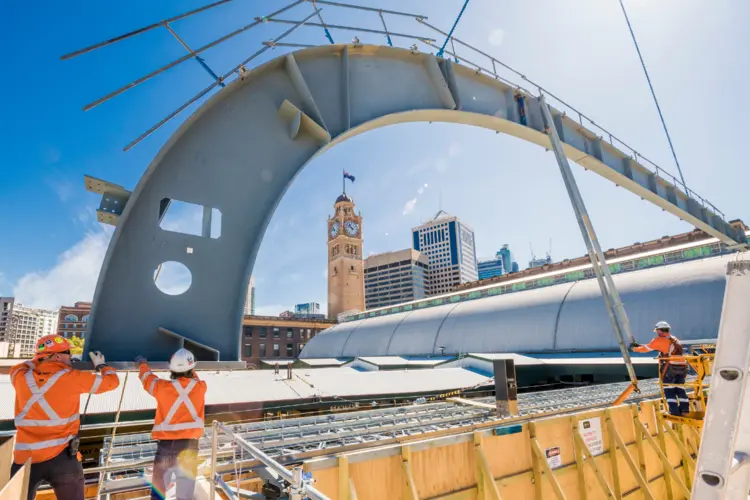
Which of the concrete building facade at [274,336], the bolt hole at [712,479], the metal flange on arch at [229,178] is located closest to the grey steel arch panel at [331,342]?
the concrete building facade at [274,336]

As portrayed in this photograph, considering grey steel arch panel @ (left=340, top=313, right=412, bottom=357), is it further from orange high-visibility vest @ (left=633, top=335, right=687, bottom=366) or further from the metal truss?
orange high-visibility vest @ (left=633, top=335, right=687, bottom=366)

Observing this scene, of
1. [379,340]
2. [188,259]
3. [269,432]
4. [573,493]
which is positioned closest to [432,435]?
[269,432]

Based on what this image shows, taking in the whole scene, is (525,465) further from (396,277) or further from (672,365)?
(396,277)

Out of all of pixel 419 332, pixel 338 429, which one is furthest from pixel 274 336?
pixel 338 429

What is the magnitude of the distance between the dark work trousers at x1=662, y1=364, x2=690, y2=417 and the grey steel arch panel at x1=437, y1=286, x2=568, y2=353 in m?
20.2

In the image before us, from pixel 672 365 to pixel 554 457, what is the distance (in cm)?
302

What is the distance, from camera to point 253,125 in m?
6.72

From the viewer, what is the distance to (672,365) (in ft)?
25.8

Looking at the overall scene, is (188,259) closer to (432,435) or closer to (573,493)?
(432,435)

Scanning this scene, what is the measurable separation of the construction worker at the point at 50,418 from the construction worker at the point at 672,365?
8638mm

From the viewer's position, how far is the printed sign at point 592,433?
7484mm

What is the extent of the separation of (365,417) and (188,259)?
14.0 ft

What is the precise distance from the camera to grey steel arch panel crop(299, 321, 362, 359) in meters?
46.7

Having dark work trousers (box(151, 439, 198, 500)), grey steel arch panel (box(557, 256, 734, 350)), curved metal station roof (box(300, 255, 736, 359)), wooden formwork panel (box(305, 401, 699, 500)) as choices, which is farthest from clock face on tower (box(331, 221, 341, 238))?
dark work trousers (box(151, 439, 198, 500))
